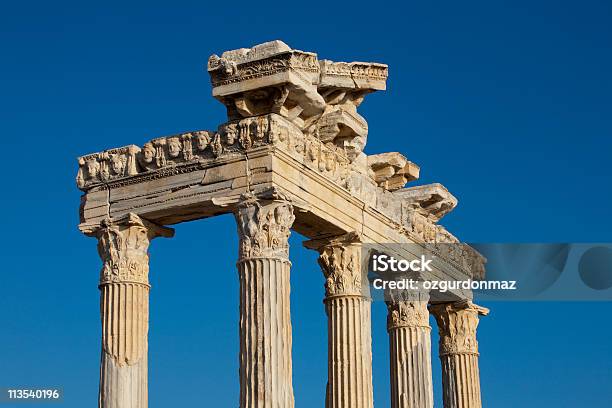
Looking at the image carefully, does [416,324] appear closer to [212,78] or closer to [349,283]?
[349,283]

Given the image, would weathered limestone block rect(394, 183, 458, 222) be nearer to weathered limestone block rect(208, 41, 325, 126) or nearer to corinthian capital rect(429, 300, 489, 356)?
corinthian capital rect(429, 300, 489, 356)

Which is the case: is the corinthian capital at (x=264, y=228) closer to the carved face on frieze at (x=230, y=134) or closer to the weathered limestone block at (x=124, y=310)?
the carved face on frieze at (x=230, y=134)

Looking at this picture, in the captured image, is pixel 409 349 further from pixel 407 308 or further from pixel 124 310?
pixel 124 310

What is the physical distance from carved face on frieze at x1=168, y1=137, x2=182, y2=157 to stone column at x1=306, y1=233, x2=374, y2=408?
483 centimetres

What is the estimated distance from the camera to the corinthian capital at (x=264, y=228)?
31.5m

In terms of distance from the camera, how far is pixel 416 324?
39469 mm

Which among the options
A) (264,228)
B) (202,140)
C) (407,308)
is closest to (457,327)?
(407,308)

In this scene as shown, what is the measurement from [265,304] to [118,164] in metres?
6.14

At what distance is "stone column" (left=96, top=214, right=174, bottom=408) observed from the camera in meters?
33.0

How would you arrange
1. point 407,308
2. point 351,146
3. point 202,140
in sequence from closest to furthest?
1. point 202,140
2. point 351,146
3. point 407,308

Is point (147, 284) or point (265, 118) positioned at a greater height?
point (265, 118)

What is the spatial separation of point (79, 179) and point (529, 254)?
15.7m

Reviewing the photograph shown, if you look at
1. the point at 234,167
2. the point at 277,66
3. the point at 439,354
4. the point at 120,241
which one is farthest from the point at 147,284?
the point at 439,354

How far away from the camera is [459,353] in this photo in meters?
44.3
